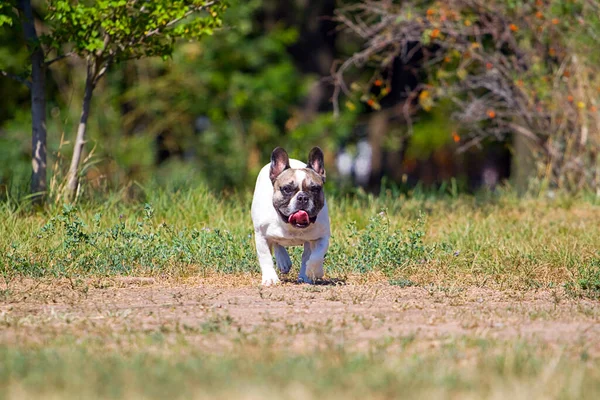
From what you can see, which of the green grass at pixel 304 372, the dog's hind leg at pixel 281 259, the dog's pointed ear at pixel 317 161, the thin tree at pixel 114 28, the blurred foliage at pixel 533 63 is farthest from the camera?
the blurred foliage at pixel 533 63

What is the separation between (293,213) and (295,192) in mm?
168

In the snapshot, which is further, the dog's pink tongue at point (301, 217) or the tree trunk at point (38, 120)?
the tree trunk at point (38, 120)

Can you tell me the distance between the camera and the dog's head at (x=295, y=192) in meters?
8.10

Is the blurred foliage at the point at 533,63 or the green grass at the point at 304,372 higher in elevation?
the blurred foliage at the point at 533,63

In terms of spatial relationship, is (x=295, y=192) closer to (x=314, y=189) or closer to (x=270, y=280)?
(x=314, y=189)

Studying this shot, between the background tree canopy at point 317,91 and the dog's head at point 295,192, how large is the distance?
3722 mm

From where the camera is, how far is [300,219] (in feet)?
26.5

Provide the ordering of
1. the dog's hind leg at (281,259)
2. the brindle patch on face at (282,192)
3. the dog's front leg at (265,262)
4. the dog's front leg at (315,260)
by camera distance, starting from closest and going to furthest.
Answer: the brindle patch on face at (282,192) → the dog's front leg at (315,260) → the dog's front leg at (265,262) → the dog's hind leg at (281,259)

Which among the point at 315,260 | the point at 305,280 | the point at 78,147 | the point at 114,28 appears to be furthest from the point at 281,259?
the point at 78,147

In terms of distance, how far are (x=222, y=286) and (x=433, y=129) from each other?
72.1 feet

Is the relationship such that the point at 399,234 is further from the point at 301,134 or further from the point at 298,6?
the point at 298,6

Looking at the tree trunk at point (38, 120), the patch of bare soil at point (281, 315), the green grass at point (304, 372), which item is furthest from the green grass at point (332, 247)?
the green grass at point (304, 372)

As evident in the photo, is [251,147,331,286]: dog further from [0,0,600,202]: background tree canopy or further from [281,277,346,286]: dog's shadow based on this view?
[0,0,600,202]: background tree canopy

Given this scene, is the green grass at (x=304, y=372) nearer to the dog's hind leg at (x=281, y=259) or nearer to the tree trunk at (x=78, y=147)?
the dog's hind leg at (x=281, y=259)
